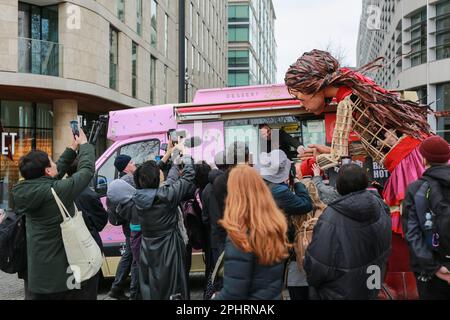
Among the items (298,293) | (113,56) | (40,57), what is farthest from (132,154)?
(113,56)

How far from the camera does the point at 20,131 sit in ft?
60.3

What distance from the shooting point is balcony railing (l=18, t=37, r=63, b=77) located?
55.3 feet

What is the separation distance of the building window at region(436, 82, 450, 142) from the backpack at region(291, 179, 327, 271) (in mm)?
21077

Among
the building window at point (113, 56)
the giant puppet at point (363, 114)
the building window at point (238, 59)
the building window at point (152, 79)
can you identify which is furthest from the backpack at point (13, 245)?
the building window at point (238, 59)

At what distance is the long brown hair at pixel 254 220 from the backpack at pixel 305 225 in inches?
39.1

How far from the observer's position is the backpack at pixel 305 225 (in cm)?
394

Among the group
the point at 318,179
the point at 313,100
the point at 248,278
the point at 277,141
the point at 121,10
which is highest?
the point at 121,10

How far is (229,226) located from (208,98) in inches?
181

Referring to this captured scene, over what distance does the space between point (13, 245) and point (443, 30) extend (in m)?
24.3

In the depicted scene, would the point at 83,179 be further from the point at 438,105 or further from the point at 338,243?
the point at 438,105

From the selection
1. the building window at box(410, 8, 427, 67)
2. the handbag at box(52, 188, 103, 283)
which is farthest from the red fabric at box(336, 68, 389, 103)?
the building window at box(410, 8, 427, 67)

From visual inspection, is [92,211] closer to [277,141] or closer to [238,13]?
[277,141]

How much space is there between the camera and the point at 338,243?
3.16 meters
